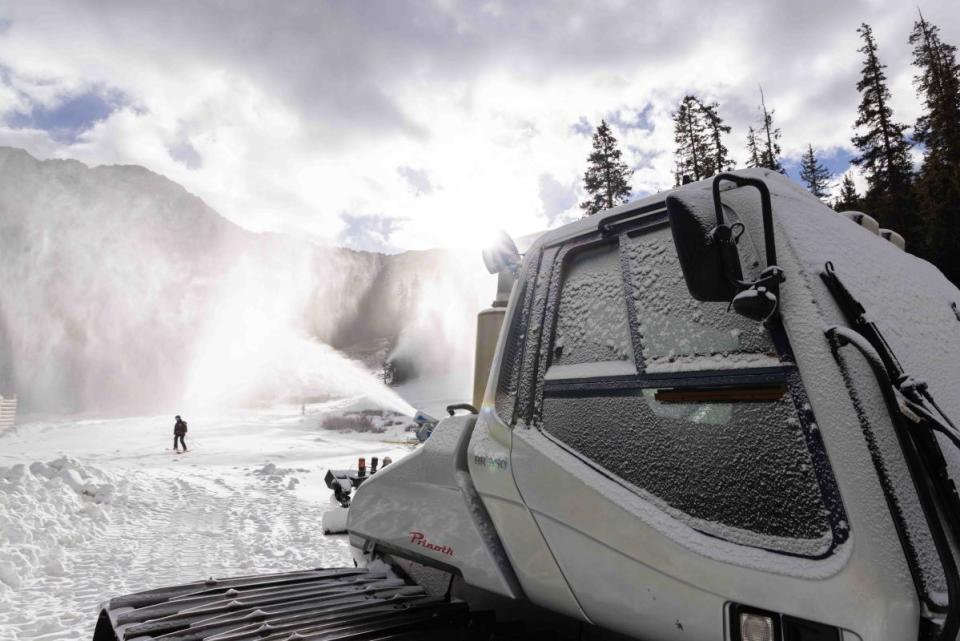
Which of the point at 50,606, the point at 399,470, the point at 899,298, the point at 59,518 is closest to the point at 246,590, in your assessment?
the point at 399,470

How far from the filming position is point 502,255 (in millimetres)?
3201

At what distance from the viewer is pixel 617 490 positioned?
180 cm

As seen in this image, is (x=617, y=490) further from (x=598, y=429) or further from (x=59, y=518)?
(x=59, y=518)

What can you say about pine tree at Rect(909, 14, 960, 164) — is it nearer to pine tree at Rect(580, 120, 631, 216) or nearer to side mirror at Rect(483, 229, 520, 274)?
pine tree at Rect(580, 120, 631, 216)

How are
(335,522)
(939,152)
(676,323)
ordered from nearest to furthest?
(676,323), (335,522), (939,152)

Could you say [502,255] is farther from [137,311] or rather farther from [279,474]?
[137,311]


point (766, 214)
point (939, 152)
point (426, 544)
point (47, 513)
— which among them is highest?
point (939, 152)

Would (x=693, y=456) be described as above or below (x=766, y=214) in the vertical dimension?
below

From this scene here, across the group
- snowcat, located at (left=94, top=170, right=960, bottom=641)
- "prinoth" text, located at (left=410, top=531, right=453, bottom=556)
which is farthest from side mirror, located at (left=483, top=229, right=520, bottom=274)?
"prinoth" text, located at (left=410, top=531, right=453, bottom=556)

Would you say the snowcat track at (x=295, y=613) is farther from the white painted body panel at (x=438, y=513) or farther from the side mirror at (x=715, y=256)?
the side mirror at (x=715, y=256)

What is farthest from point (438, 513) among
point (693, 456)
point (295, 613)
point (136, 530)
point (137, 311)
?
point (137, 311)

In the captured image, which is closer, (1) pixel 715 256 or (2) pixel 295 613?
(1) pixel 715 256

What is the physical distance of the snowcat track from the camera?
2.22 meters

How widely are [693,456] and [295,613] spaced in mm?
1796
